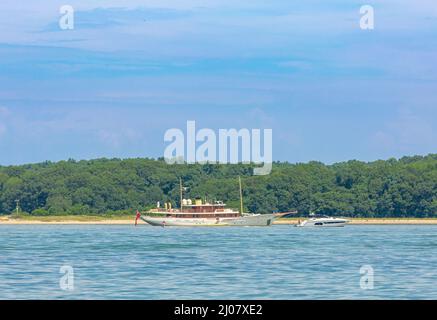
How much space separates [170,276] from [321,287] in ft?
31.6

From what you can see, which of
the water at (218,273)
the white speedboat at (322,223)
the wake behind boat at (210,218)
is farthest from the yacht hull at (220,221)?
the water at (218,273)

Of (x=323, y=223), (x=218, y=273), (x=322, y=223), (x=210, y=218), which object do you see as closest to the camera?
(x=218, y=273)

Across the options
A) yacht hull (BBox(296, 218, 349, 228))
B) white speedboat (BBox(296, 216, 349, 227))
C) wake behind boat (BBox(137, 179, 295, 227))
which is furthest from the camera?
white speedboat (BBox(296, 216, 349, 227))

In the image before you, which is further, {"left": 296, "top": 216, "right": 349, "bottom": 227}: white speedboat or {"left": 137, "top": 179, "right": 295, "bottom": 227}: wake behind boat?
{"left": 296, "top": 216, "right": 349, "bottom": 227}: white speedboat

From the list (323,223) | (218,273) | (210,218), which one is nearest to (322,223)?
(323,223)

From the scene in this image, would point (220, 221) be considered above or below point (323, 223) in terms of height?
above

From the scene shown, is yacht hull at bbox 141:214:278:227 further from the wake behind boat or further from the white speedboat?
the white speedboat

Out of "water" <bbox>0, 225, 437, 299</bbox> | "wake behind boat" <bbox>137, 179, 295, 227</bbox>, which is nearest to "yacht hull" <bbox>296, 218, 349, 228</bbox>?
"wake behind boat" <bbox>137, 179, 295, 227</bbox>

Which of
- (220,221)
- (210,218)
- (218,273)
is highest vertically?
(210,218)

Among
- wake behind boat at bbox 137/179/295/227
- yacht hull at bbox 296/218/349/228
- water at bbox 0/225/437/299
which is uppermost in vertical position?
wake behind boat at bbox 137/179/295/227

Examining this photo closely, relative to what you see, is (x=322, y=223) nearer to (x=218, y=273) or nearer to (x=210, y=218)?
(x=210, y=218)

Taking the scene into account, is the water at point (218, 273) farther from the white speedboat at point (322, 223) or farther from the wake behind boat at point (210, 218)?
the white speedboat at point (322, 223)

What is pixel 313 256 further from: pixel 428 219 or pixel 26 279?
pixel 428 219
